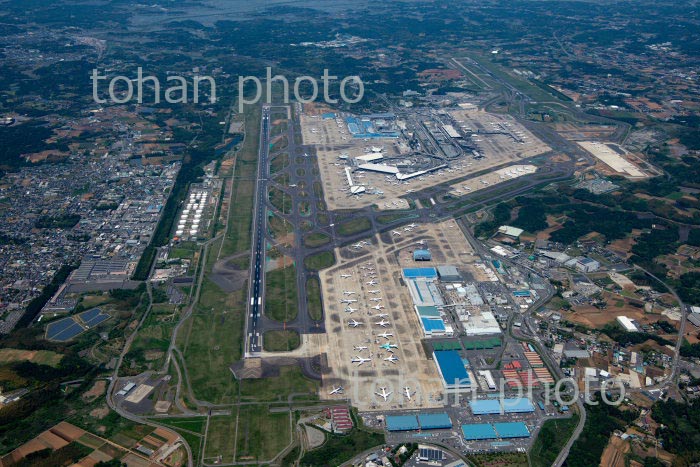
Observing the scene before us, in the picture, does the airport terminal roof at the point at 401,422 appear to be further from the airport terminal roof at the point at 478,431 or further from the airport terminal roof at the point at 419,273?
the airport terminal roof at the point at 419,273

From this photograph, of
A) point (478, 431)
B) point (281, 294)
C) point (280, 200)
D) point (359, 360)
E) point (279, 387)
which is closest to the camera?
point (478, 431)

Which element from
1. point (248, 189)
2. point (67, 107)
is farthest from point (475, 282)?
point (67, 107)

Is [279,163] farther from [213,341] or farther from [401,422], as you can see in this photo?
[401,422]

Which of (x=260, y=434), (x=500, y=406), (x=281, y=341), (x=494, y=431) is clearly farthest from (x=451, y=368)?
(x=260, y=434)

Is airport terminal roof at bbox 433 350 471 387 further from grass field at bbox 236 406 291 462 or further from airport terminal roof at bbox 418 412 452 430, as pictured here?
grass field at bbox 236 406 291 462

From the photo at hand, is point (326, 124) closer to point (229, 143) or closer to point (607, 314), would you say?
point (229, 143)

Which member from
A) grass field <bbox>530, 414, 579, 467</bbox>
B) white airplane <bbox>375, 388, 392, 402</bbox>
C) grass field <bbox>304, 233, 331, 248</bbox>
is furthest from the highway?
grass field <bbox>530, 414, 579, 467</bbox>
